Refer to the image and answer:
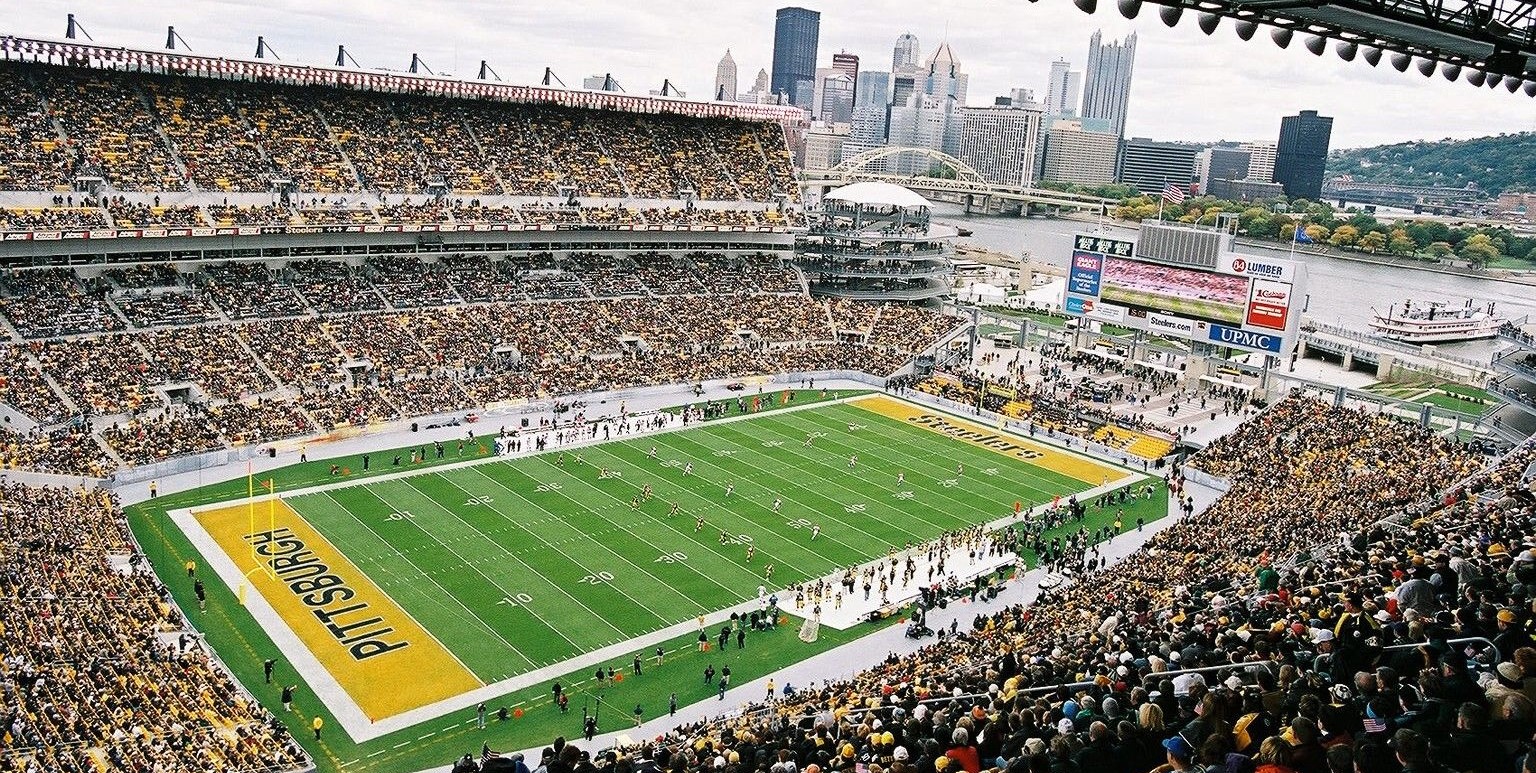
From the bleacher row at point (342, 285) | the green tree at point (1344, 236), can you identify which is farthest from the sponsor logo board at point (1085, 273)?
the green tree at point (1344, 236)

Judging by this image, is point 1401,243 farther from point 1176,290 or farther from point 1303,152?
point 1176,290

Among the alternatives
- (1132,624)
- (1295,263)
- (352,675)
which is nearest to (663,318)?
(1295,263)

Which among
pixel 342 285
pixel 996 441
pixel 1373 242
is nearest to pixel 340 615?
Result: pixel 342 285

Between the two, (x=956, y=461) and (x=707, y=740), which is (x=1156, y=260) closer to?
(x=956, y=461)

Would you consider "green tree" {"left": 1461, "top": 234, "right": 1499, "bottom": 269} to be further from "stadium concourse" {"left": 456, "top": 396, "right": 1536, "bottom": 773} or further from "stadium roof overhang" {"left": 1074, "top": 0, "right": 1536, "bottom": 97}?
"stadium roof overhang" {"left": 1074, "top": 0, "right": 1536, "bottom": 97}

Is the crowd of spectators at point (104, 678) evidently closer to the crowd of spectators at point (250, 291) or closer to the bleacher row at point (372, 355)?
the bleacher row at point (372, 355)

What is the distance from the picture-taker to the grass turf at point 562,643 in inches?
882

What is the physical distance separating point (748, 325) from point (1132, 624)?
44321 millimetres

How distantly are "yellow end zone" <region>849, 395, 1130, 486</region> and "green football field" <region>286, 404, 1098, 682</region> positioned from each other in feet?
2.75

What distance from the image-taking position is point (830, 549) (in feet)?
112

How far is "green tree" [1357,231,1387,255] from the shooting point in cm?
12012

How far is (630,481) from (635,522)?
13.6 feet

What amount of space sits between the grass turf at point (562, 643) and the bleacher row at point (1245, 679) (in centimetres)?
317

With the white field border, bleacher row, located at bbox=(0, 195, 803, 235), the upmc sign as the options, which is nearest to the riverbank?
the upmc sign
